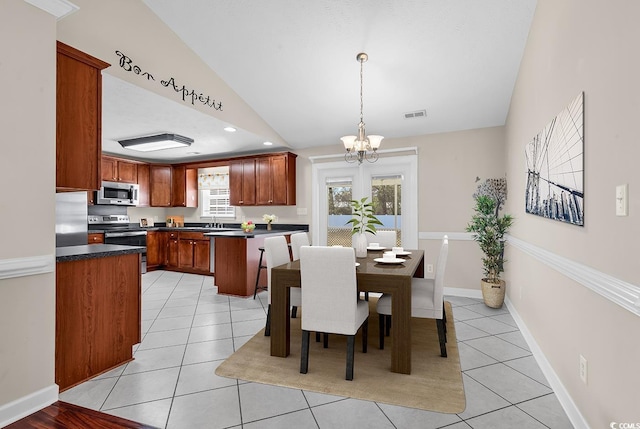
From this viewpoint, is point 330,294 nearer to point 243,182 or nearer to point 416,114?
point 416,114

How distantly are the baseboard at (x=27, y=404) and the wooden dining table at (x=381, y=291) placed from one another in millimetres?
1376

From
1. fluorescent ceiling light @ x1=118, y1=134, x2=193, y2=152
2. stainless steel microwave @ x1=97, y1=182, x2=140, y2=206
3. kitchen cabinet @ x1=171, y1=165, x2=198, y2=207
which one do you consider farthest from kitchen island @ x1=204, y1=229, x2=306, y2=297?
stainless steel microwave @ x1=97, y1=182, x2=140, y2=206

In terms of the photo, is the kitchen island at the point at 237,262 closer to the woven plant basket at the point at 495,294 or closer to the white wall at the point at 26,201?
the white wall at the point at 26,201

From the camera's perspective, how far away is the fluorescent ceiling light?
4656mm

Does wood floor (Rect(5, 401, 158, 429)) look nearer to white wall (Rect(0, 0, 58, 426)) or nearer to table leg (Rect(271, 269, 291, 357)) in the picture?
white wall (Rect(0, 0, 58, 426))

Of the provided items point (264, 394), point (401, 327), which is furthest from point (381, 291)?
point (264, 394)

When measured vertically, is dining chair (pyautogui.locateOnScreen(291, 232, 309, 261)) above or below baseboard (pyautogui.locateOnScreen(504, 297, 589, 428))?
above

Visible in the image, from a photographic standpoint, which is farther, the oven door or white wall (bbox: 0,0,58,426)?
the oven door

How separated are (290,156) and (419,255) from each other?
2908 millimetres

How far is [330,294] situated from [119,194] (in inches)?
202

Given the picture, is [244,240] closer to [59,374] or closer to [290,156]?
[290,156]

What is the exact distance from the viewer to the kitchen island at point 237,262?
435 centimetres

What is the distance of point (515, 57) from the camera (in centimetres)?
314

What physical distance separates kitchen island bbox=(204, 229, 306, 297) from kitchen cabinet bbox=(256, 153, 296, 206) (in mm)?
1019
